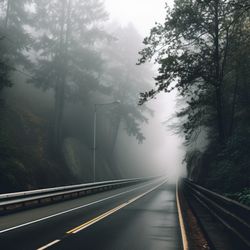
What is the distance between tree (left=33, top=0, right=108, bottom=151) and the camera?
33469 mm

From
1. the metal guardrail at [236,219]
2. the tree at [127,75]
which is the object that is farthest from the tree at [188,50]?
the tree at [127,75]

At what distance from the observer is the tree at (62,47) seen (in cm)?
3347

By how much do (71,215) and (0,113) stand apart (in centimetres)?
1675

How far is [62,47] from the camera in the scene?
33.8 m

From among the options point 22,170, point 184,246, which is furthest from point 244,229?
point 22,170

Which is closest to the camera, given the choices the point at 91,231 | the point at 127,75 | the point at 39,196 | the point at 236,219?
the point at 236,219

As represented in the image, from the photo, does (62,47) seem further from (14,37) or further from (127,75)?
(127,75)

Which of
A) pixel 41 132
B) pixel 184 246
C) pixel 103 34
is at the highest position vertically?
pixel 103 34

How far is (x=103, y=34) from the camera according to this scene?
37.9 metres

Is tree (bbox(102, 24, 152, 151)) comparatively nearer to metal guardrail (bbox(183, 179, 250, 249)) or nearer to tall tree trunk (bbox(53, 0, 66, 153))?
tall tree trunk (bbox(53, 0, 66, 153))

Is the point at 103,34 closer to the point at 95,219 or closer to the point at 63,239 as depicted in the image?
the point at 95,219

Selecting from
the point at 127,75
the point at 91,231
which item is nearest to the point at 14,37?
the point at 127,75

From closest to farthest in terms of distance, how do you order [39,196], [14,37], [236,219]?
1. [236,219]
2. [39,196]
3. [14,37]

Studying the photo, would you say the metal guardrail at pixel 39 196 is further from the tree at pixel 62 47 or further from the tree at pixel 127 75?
the tree at pixel 127 75
